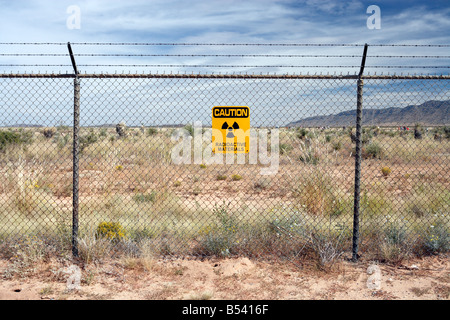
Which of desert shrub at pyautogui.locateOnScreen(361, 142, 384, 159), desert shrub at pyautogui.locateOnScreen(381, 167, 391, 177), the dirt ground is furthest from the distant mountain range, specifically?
desert shrub at pyautogui.locateOnScreen(361, 142, 384, 159)

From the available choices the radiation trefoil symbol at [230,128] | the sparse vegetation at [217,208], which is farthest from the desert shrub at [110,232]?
the radiation trefoil symbol at [230,128]

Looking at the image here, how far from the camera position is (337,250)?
239 inches

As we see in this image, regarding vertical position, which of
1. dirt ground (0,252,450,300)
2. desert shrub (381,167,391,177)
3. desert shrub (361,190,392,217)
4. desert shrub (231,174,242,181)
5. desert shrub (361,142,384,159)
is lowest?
dirt ground (0,252,450,300)

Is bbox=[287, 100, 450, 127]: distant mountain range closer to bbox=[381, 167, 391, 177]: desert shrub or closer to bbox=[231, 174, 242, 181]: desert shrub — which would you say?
bbox=[381, 167, 391, 177]: desert shrub

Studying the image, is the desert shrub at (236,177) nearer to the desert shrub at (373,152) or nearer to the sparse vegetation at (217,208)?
the sparse vegetation at (217,208)

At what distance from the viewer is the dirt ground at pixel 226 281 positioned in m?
4.96

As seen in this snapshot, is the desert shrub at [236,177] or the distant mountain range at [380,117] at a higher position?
the distant mountain range at [380,117]

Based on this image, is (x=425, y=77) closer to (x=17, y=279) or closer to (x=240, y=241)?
(x=240, y=241)

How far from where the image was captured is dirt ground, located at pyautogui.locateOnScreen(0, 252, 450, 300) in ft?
16.3

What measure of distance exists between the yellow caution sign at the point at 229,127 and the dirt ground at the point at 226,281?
183 centimetres

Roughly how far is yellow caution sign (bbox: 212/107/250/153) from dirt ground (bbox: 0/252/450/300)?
1828 mm

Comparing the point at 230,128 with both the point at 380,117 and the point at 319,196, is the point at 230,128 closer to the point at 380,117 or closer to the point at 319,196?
the point at 319,196

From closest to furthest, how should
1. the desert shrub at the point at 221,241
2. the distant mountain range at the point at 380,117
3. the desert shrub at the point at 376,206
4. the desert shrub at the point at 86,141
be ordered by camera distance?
the desert shrub at the point at 221,241 → the distant mountain range at the point at 380,117 → the desert shrub at the point at 376,206 → the desert shrub at the point at 86,141

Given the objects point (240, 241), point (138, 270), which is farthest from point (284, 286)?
point (138, 270)
